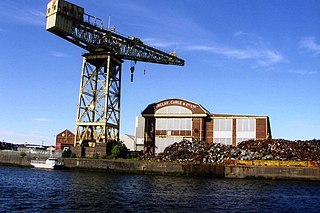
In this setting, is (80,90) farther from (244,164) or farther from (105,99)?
(244,164)

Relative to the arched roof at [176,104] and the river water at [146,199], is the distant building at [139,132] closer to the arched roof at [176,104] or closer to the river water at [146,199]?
the arched roof at [176,104]

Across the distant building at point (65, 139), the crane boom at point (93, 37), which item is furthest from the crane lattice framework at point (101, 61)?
the distant building at point (65, 139)

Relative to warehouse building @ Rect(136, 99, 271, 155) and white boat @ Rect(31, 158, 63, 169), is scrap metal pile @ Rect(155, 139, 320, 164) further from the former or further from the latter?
white boat @ Rect(31, 158, 63, 169)

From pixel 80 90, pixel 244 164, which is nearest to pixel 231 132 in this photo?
pixel 244 164

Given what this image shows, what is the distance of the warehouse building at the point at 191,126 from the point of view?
247ft

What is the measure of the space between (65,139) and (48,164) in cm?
4736

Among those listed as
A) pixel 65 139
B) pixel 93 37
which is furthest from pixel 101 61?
pixel 65 139

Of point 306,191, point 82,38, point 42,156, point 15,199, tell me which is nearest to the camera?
point 15,199

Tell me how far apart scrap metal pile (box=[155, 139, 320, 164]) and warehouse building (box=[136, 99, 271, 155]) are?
25.5ft

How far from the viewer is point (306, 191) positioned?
3869cm

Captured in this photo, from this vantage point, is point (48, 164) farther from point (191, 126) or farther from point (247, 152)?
point (247, 152)

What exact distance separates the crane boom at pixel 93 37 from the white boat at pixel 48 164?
73.4 feet

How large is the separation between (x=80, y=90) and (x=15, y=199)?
47471 millimetres

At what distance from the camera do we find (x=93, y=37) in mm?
70500
